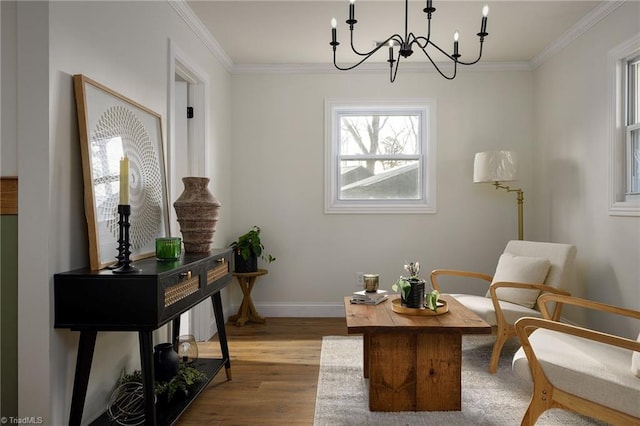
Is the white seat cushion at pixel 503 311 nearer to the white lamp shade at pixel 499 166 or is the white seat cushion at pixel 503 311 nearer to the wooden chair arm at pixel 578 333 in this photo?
the wooden chair arm at pixel 578 333

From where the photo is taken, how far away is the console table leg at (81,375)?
1.86 metres

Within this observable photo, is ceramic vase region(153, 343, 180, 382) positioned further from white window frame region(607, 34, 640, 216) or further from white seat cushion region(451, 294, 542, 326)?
white window frame region(607, 34, 640, 216)

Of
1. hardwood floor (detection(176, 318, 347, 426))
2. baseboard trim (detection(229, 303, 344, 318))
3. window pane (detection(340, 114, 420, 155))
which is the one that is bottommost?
hardwood floor (detection(176, 318, 347, 426))

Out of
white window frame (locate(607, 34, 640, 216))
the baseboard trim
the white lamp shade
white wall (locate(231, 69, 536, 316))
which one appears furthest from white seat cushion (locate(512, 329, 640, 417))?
the baseboard trim

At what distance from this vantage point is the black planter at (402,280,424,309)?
265cm

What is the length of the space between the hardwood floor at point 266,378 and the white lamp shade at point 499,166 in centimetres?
192

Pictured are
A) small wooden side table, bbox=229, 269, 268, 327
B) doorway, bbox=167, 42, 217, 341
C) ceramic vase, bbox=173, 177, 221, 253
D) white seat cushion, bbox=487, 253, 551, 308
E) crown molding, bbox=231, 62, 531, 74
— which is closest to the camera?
ceramic vase, bbox=173, 177, 221, 253

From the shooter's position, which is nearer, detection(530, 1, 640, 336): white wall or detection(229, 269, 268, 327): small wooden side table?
detection(530, 1, 640, 336): white wall

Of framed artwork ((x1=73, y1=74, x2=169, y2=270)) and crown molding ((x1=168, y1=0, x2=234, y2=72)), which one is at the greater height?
crown molding ((x1=168, y1=0, x2=234, y2=72))

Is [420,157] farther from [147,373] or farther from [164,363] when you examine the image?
[147,373]

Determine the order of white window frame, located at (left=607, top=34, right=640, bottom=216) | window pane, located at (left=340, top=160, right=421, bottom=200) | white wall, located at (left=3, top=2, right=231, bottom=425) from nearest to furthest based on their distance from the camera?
1. white wall, located at (left=3, top=2, right=231, bottom=425)
2. white window frame, located at (left=607, top=34, right=640, bottom=216)
3. window pane, located at (left=340, top=160, right=421, bottom=200)

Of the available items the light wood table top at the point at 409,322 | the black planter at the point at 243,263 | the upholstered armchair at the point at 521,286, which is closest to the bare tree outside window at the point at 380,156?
the black planter at the point at 243,263

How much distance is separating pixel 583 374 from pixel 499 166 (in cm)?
237

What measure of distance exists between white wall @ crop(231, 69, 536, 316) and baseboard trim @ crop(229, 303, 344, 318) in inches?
0.4
